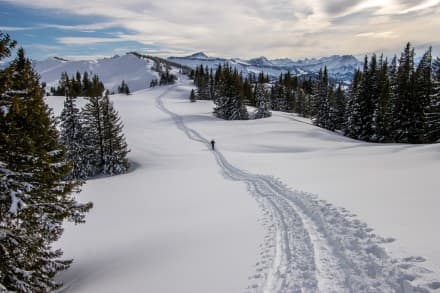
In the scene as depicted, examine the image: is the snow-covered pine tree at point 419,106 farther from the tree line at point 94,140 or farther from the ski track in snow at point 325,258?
the tree line at point 94,140

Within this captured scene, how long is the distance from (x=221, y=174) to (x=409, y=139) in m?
26.0

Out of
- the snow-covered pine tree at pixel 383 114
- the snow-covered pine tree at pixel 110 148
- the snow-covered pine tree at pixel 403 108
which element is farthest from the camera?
the snow-covered pine tree at pixel 383 114

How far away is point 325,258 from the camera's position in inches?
279

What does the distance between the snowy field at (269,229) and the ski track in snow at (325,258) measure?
3cm

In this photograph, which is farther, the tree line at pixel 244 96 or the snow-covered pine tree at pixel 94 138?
the tree line at pixel 244 96

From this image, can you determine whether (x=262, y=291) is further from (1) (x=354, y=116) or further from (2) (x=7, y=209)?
(1) (x=354, y=116)

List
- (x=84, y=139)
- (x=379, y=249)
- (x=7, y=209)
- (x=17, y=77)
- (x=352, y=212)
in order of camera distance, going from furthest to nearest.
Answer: (x=84, y=139), (x=352, y=212), (x=17, y=77), (x=7, y=209), (x=379, y=249)

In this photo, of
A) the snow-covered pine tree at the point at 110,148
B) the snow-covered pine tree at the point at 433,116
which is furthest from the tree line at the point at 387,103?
the snow-covered pine tree at the point at 110,148

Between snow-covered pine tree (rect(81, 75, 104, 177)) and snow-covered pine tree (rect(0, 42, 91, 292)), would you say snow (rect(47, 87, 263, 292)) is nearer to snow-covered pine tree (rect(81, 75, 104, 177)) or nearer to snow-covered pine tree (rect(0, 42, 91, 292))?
snow-covered pine tree (rect(0, 42, 91, 292))

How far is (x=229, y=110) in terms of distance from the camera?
56.4 meters

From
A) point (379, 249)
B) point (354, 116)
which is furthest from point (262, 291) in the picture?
point (354, 116)

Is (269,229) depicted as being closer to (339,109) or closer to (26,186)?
(26,186)

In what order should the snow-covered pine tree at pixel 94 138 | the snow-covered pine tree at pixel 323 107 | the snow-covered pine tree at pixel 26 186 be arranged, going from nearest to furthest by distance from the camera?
the snow-covered pine tree at pixel 26 186
the snow-covered pine tree at pixel 94 138
the snow-covered pine tree at pixel 323 107

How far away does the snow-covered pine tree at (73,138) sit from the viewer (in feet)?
102
